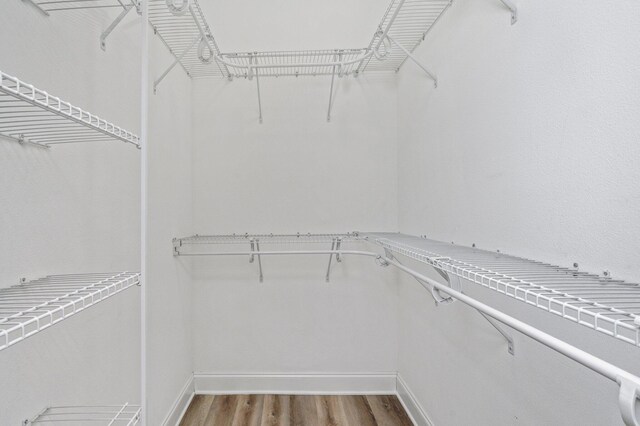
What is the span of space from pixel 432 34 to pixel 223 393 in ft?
8.09

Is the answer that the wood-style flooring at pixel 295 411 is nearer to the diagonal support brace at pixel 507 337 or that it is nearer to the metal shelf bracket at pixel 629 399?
the diagonal support brace at pixel 507 337

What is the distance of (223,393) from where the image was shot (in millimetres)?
2023

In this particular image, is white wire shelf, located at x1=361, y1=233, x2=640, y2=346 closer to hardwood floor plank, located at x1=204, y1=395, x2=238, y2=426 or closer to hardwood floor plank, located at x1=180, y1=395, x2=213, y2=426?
hardwood floor plank, located at x1=204, y1=395, x2=238, y2=426

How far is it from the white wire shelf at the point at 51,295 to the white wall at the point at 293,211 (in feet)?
3.70

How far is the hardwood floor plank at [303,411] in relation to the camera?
1760 mm

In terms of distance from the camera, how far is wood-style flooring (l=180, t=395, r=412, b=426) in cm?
177

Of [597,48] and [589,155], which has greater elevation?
[597,48]

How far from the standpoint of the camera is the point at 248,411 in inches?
72.9

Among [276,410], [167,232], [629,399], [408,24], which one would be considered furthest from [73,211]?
[408,24]

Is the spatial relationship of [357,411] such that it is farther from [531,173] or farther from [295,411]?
[531,173]

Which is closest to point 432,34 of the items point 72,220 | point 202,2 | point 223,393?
point 202,2

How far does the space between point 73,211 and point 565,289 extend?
135 centimetres

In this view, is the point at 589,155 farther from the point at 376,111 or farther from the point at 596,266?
the point at 376,111

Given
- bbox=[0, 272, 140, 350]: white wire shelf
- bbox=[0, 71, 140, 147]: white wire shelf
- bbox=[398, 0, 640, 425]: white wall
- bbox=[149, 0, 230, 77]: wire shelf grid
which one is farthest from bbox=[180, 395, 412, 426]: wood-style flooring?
bbox=[149, 0, 230, 77]: wire shelf grid
